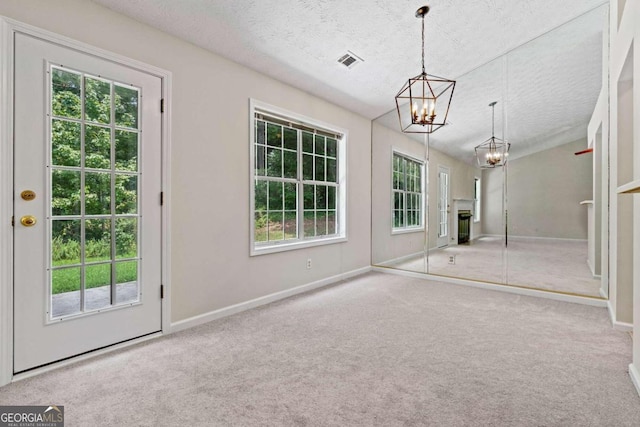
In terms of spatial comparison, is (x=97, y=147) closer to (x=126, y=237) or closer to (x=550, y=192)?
(x=126, y=237)

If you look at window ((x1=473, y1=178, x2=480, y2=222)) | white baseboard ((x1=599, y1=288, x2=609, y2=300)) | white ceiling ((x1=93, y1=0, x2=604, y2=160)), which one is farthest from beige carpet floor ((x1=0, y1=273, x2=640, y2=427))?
white ceiling ((x1=93, y1=0, x2=604, y2=160))

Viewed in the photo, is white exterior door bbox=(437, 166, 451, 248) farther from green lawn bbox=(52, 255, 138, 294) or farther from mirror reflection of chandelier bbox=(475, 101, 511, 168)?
green lawn bbox=(52, 255, 138, 294)

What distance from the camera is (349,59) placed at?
3.57m

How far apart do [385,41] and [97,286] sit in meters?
3.54

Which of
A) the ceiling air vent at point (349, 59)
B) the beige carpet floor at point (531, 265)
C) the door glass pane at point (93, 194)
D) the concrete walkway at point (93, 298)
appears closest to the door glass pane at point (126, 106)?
the door glass pane at point (93, 194)

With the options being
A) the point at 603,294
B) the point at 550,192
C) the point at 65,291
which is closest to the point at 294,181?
the point at 65,291

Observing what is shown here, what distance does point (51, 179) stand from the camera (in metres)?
2.09

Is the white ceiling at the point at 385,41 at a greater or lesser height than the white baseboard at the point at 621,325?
greater

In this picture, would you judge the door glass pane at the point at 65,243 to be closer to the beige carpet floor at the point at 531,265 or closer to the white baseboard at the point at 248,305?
the white baseboard at the point at 248,305

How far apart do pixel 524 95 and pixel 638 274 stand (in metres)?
3.16

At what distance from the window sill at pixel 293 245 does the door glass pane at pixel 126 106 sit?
1.64 m

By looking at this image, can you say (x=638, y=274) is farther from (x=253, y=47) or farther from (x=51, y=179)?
(x=51, y=179)

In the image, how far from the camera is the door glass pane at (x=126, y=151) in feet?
7.90

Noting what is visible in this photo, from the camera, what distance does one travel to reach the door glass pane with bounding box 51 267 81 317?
2119mm
